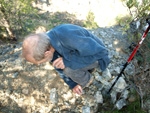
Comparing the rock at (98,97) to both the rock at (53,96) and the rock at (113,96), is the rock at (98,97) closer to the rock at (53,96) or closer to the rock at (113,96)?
the rock at (113,96)

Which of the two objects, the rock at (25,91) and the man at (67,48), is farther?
the rock at (25,91)

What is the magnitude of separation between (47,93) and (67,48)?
1039 mm

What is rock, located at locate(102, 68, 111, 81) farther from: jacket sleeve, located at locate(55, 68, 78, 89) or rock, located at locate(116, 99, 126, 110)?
jacket sleeve, located at locate(55, 68, 78, 89)

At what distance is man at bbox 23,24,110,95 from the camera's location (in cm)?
133

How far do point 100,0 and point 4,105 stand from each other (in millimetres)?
13200

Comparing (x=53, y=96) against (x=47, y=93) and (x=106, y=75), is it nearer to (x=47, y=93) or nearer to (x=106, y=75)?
(x=47, y=93)

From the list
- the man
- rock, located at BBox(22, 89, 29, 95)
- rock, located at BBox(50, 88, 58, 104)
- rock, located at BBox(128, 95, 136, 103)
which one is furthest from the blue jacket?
rock, located at BBox(128, 95, 136, 103)

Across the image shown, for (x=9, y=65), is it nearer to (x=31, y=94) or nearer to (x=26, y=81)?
(x=26, y=81)

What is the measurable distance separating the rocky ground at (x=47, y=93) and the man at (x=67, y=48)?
540 millimetres

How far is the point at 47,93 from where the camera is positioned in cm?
202

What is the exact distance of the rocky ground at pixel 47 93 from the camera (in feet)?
6.09

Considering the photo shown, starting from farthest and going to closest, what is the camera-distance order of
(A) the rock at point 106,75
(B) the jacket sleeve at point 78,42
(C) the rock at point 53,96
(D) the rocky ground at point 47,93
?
(A) the rock at point 106,75
(C) the rock at point 53,96
(D) the rocky ground at point 47,93
(B) the jacket sleeve at point 78,42

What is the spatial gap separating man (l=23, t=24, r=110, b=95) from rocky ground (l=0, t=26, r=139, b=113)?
54 cm

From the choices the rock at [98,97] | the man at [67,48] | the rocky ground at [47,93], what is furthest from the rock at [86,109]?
the man at [67,48]
